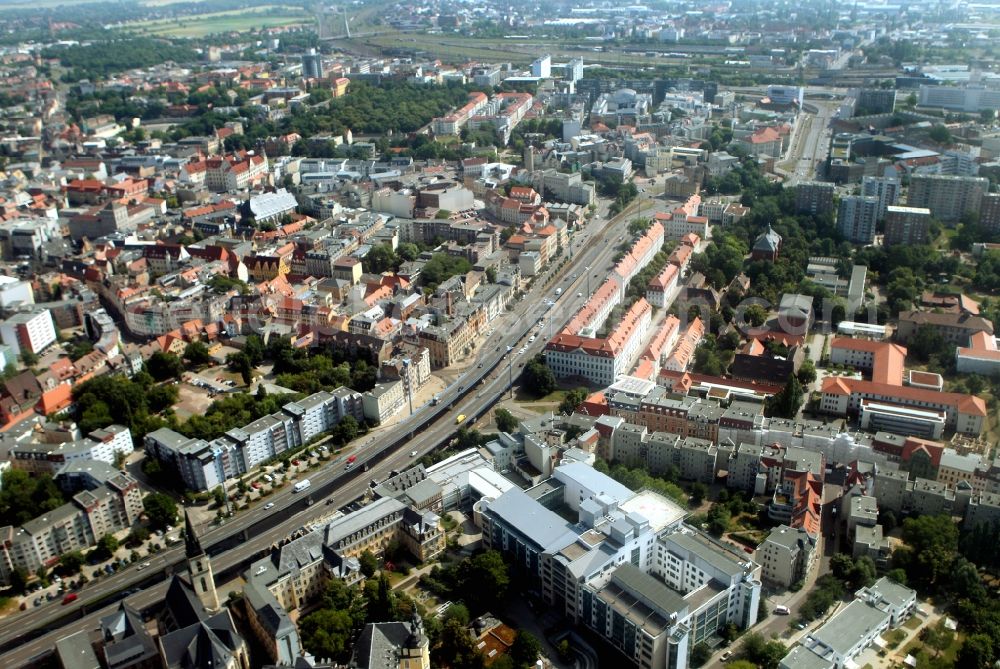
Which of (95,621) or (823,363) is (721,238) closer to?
(823,363)

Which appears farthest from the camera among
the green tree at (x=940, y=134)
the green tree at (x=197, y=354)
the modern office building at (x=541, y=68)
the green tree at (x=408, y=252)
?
the modern office building at (x=541, y=68)

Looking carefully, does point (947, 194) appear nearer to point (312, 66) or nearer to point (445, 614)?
point (445, 614)

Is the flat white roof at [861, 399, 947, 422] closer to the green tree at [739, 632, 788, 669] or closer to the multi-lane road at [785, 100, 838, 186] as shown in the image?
the green tree at [739, 632, 788, 669]

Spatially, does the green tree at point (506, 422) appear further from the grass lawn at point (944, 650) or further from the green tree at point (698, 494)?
the grass lawn at point (944, 650)

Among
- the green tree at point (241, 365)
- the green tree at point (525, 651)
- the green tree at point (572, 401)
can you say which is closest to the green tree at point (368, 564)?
the green tree at point (525, 651)

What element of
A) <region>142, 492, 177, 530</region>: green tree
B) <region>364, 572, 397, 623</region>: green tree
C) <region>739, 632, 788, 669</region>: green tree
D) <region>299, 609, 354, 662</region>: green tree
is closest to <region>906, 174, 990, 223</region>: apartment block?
<region>739, 632, 788, 669</region>: green tree

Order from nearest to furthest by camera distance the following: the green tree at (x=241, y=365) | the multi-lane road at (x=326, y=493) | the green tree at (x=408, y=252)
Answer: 1. the multi-lane road at (x=326, y=493)
2. the green tree at (x=241, y=365)
3. the green tree at (x=408, y=252)

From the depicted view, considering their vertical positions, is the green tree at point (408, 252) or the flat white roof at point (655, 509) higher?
the green tree at point (408, 252)
